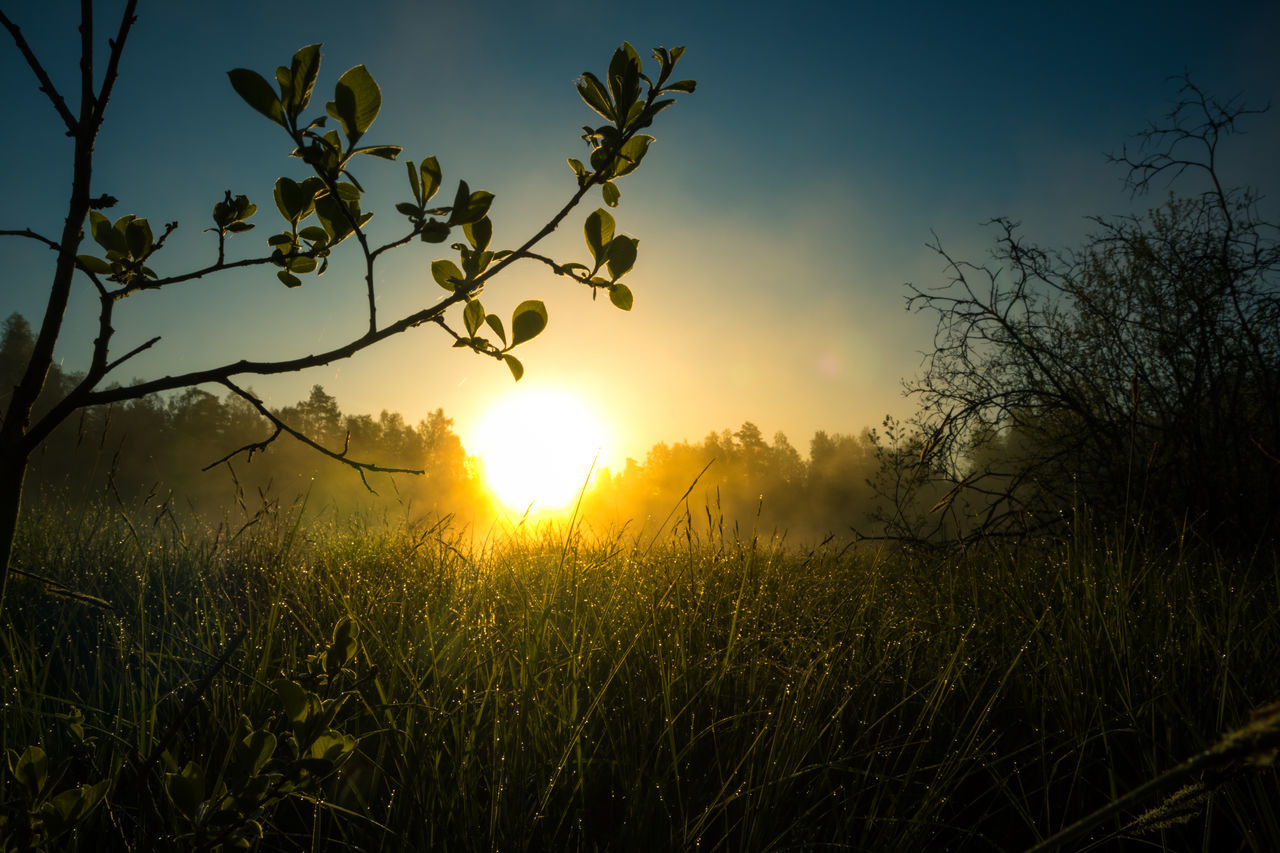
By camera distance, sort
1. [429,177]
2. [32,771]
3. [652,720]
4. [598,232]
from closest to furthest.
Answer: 1. [32,771]
2. [429,177]
3. [598,232]
4. [652,720]

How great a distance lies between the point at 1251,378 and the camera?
4.07 metres

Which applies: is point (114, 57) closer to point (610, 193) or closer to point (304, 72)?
point (304, 72)

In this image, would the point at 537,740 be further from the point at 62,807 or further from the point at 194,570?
the point at 194,570

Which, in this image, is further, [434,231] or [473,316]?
[473,316]

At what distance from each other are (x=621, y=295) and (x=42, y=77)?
0.74 m

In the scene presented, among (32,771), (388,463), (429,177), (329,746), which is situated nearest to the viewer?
(32,771)

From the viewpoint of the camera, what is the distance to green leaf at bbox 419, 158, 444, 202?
2.82 feet

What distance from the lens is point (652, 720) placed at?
4.98 ft

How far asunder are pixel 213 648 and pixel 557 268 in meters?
1.86

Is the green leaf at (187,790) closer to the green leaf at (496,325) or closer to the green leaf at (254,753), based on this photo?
the green leaf at (254,753)

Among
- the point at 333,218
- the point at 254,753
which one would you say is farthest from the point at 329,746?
the point at 333,218

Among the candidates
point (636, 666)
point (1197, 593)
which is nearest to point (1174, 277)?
point (1197, 593)

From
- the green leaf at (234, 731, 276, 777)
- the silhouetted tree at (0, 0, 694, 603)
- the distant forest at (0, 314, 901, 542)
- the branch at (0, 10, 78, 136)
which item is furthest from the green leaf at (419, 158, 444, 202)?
the distant forest at (0, 314, 901, 542)

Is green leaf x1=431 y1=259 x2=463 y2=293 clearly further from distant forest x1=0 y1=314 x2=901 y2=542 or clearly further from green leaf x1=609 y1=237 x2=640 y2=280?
distant forest x1=0 y1=314 x2=901 y2=542
